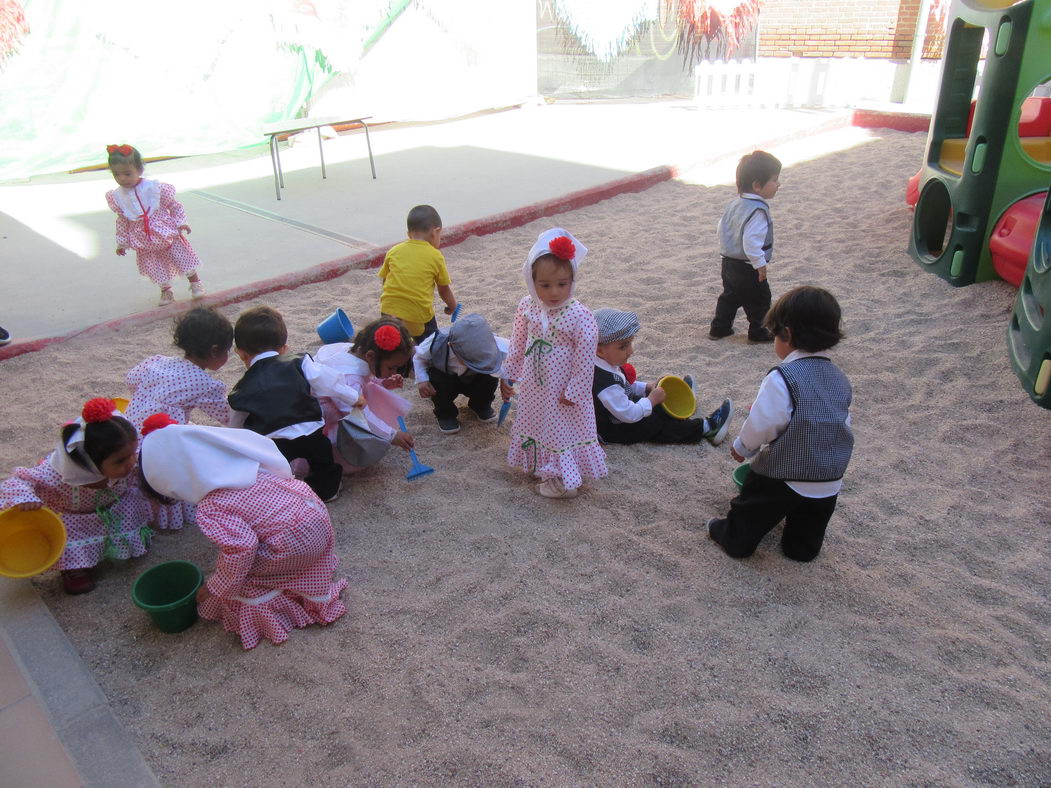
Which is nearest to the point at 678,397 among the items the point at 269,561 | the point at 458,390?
the point at 458,390

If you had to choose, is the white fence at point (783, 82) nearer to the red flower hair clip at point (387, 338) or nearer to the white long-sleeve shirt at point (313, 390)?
the red flower hair clip at point (387, 338)

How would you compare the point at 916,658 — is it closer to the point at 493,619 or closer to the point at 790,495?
the point at 790,495

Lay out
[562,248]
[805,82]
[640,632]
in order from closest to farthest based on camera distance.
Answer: [640,632]
[562,248]
[805,82]

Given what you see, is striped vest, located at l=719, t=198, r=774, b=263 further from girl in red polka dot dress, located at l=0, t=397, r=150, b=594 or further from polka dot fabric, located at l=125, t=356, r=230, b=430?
girl in red polka dot dress, located at l=0, t=397, r=150, b=594

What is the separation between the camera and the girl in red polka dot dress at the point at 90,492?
239cm

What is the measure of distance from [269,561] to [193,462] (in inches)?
15.7

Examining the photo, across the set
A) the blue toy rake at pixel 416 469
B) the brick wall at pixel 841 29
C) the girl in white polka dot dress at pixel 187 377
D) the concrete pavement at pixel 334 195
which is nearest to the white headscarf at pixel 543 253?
the blue toy rake at pixel 416 469

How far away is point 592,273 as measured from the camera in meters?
5.81

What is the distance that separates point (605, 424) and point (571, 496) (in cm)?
51

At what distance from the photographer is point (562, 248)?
9.14 feet

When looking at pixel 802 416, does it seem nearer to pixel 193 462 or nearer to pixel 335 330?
pixel 193 462

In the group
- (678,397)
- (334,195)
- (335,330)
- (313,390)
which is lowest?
(678,397)

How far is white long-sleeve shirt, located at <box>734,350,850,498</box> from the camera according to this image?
2.52m

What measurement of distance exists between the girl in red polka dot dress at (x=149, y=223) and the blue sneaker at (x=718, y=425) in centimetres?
373
